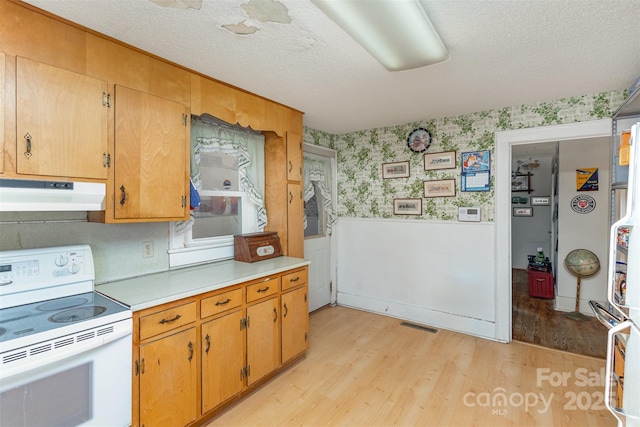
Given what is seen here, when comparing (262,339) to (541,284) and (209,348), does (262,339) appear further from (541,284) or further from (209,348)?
(541,284)

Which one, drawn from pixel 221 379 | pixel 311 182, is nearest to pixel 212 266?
A: pixel 221 379

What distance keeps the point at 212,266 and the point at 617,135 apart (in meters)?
3.54

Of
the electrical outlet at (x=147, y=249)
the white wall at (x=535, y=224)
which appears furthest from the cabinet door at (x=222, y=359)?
the white wall at (x=535, y=224)

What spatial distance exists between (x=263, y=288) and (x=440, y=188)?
7.53 ft

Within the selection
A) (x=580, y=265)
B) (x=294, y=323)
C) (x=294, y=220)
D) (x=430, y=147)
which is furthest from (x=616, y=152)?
(x=294, y=323)

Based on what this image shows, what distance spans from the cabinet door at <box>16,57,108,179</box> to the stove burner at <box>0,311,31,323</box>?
2.22ft

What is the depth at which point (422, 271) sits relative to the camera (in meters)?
3.67

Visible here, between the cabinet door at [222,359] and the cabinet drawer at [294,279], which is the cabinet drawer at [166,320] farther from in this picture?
the cabinet drawer at [294,279]

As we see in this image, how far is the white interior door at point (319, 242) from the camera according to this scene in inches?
157

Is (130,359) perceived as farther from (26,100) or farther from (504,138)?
(504,138)

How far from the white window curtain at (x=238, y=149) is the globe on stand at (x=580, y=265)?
382 centimetres

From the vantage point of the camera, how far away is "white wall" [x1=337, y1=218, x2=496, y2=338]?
130 inches

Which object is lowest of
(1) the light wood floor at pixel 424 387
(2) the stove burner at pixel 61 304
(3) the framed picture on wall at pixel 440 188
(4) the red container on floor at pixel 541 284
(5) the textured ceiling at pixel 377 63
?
(1) the light wood floor at pixel 424 387

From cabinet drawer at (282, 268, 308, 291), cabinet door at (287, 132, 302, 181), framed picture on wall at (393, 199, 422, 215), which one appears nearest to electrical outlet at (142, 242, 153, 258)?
cabinet drawer at (282, 268, 308, 291)
